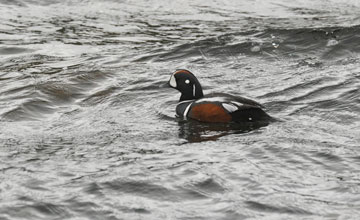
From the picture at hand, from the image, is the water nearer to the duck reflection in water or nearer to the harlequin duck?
the duck reflection in water

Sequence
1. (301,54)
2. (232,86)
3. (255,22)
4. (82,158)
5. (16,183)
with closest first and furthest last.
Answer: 1. (16,183)
2. (82,158)
3. (232,86)
4. (301,54)
5. (255,22)

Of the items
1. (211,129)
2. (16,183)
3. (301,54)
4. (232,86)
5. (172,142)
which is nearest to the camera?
(16,183)

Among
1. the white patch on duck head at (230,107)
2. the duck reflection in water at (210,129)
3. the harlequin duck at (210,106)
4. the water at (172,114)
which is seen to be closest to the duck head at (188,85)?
the harlequin duck at (210,106)

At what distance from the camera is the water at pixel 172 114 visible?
7473mm

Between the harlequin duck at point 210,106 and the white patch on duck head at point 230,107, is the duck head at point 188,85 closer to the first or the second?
the harlequin duck at point 210,106

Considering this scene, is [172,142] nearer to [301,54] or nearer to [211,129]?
[211,129]

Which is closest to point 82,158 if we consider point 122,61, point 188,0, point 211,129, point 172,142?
point 172,142

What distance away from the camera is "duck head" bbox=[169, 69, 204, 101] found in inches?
448

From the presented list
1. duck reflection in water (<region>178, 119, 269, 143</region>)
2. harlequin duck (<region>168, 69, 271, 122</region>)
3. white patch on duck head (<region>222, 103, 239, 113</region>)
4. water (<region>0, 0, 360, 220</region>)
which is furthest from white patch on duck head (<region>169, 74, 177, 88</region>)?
white patch on duck head (<region>222, 103, 239, 113</region>)

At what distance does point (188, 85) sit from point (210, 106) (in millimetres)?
969

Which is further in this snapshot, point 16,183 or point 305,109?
point 305,109

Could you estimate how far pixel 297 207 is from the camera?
7.19 metres

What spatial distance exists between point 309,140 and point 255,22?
9.09 metres

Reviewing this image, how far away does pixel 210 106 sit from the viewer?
10516 mm
